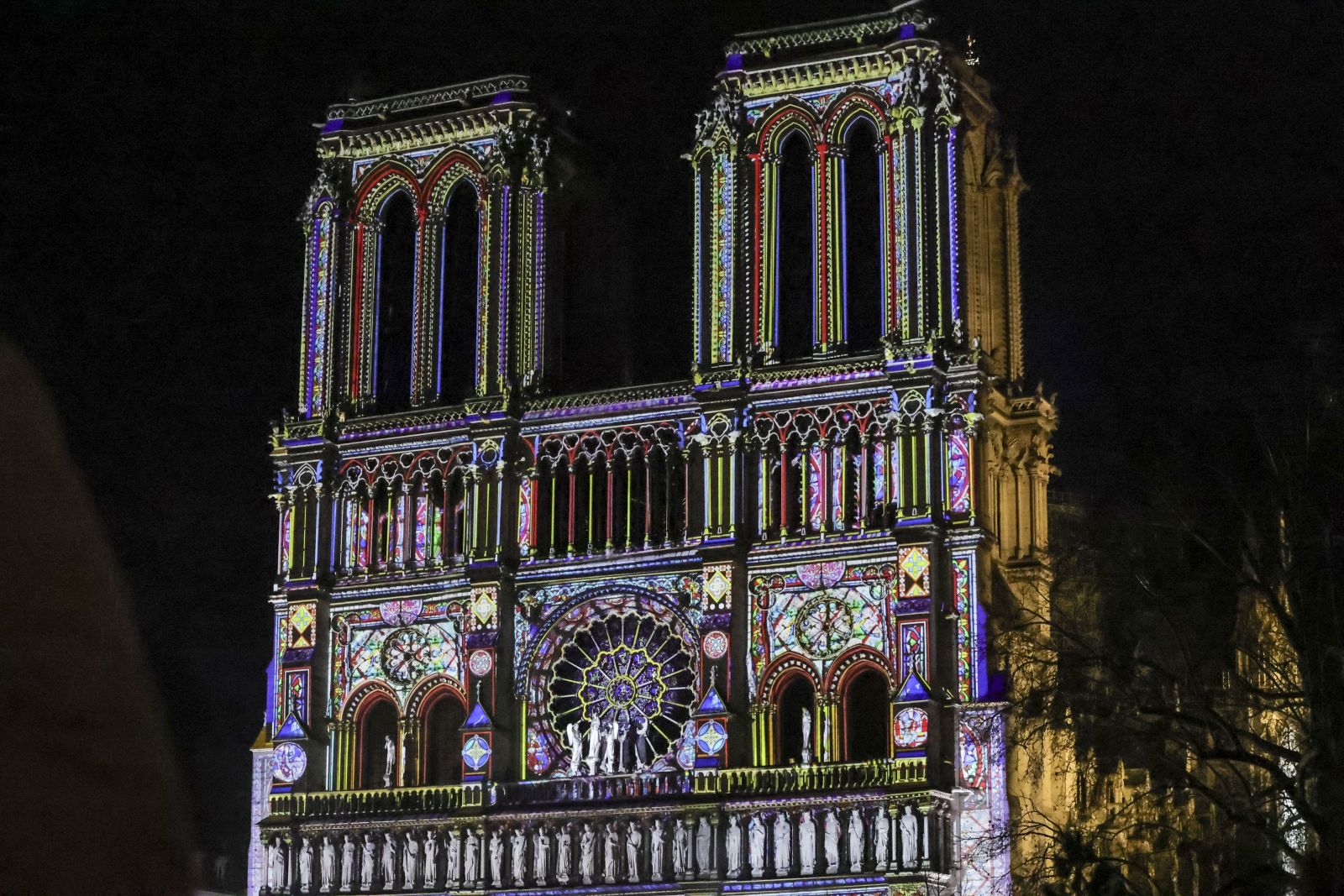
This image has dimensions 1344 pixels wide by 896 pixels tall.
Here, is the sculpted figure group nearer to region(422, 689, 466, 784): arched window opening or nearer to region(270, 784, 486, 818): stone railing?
region(270, 784, 486, 818): stone railing

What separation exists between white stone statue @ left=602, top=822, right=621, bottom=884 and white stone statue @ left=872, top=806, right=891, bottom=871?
607 cm

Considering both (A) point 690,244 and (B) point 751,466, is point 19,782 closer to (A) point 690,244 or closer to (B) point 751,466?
(B) point 751,466

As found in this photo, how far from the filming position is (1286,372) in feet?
176

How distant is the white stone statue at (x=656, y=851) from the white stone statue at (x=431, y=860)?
17.8ft

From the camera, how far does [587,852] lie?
59.8 metres

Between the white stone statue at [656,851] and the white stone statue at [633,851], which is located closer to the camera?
the white stone statue at [656,851]

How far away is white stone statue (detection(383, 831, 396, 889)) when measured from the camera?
61.7 metres

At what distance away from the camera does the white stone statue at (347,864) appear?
62094mm

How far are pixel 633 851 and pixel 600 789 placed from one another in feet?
5.53

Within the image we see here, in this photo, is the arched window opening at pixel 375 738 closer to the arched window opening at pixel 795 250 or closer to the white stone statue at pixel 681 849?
the white stone statue at pixel 681 849

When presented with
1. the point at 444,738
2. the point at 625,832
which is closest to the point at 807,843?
the point at 625,832

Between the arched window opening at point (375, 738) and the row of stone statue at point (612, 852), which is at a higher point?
the arched window opening at point (375, 738)

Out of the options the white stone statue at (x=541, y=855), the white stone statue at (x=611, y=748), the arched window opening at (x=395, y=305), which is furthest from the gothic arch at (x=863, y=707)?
the arched window opening at (x=395, y=305)

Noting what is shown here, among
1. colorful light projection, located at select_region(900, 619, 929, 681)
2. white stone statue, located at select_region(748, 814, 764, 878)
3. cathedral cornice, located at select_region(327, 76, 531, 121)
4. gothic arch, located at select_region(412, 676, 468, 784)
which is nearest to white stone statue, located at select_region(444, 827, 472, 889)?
gothic arch, located at select_region(412, 676, 468, 784)
